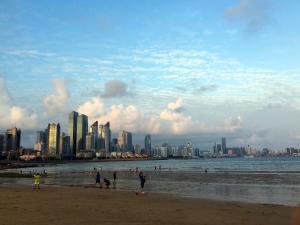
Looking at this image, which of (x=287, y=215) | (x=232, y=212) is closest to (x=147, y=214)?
(x=232, y=212)

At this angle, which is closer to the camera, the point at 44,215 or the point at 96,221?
the point at 96,221

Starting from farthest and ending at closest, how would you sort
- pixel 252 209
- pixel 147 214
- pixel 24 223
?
pixel 252 209
pixel 147 214
pixel 24 223

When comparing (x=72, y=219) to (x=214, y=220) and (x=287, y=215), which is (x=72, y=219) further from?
(x=287, y=215)

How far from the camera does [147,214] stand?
1869 centimetres

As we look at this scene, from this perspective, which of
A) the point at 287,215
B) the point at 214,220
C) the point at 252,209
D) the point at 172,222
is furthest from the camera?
the point at 252,209

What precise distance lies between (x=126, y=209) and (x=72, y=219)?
16.5ft

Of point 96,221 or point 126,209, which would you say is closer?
point 96,221

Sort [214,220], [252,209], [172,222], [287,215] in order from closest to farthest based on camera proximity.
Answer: [172,222]
[214,220]
[287,215]
[252,209]

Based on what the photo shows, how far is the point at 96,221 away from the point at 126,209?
5.14 meters

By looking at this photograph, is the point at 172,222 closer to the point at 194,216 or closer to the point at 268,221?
the point at 194,216

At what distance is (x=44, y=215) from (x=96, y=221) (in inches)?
129

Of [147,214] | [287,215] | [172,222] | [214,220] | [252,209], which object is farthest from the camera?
[252,209]

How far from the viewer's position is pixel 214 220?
57.0 ft

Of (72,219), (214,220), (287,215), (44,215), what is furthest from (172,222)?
(287,215)
